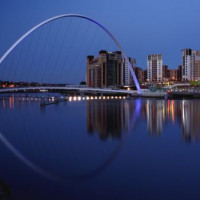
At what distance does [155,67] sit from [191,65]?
14639mm

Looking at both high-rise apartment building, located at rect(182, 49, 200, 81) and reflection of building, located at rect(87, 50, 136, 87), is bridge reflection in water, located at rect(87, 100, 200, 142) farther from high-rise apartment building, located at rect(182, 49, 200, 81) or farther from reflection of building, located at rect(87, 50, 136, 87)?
high-rise apartment building, located at rect(182, 49, 200, 81)

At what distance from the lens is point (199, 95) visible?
4800cm

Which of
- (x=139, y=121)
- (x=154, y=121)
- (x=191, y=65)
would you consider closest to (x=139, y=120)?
(x=139, y=121)

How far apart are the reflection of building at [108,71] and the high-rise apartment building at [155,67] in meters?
21.1

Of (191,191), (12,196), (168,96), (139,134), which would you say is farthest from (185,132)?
(168,96)

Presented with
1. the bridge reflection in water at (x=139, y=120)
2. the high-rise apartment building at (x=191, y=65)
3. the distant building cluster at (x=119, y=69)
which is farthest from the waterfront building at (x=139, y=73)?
the bridge reflection in water at (x=139, y=120)

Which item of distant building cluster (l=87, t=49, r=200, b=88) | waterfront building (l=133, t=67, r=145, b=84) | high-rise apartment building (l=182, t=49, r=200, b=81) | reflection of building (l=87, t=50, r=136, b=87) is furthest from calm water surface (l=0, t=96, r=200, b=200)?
waterfront building (l=133, t=67, r=145, b=84)

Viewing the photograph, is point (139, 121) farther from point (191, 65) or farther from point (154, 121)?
point (191, 65)

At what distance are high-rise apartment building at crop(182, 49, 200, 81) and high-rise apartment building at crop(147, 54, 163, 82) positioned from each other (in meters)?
10.1

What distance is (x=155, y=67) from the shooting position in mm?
123750

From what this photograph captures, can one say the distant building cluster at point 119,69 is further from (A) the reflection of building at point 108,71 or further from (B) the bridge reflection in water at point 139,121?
(B) the bridge reflection in water at point 139,121

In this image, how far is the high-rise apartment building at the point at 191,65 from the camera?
115438 mm

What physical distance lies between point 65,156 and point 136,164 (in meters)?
1.86

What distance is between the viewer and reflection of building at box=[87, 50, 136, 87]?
325 ft
